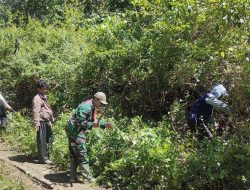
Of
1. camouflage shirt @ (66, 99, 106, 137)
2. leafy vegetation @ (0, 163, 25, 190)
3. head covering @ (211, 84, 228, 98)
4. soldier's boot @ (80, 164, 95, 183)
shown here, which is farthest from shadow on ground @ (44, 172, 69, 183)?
head covering @ (211, 84, 228, 98)

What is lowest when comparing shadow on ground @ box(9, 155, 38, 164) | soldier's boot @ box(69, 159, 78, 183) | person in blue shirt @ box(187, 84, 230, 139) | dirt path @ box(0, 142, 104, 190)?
shadow on ground @ box(9, 155, 38, 164)

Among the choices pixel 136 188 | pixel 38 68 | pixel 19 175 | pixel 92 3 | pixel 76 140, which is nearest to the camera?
pixel 136 188

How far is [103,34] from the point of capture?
988cm

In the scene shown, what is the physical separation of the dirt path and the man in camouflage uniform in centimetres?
22

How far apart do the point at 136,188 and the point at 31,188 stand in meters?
1.90

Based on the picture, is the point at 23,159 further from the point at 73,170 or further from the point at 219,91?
the point at 219,91

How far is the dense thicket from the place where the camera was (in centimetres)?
624

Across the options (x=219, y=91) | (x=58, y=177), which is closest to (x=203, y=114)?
(x=219, y=91)

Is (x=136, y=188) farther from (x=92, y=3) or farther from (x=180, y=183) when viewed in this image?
(x=92, y=3)

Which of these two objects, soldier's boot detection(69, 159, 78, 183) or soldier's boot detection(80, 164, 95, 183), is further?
soldier's boot detection(69, 159, 78, 183)

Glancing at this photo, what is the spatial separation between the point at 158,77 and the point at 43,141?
2.69 m

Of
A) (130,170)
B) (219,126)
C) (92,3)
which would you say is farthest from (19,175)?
(92,3)

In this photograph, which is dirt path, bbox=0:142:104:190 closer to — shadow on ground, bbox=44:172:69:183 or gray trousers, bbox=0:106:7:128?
shadow on ground, bbox=44:172:69:183

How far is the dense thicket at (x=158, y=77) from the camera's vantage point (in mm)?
6242
